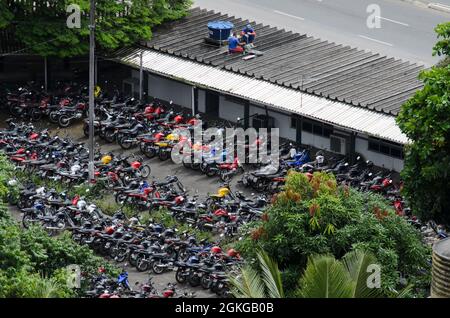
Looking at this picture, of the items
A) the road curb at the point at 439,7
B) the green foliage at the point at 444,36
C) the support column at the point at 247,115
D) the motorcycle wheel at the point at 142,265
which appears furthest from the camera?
the road curb at the point at 439,7

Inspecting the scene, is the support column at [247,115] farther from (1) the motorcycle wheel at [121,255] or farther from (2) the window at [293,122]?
(1) the motorcycle wheel at [121,255]

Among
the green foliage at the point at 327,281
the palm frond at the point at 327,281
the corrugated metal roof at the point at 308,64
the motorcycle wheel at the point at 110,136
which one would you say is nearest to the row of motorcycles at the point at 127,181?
the motorcycle wheel at the point at 110,136

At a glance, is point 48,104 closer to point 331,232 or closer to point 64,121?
point 64,121

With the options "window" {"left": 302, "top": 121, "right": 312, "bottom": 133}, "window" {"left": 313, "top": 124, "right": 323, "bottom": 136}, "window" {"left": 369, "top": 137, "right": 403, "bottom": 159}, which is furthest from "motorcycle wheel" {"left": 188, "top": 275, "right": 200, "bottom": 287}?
"window" {"left": 302, "top": 121, "right": 312, "bottom": 133}

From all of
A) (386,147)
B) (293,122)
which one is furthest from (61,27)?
(386,147)

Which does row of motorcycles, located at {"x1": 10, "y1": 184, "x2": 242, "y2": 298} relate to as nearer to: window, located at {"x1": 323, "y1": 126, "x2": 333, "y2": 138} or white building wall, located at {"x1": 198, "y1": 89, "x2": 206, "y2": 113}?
window, located at {"x1": 323, "y1": 126, "x2": 333, "y2": 138}

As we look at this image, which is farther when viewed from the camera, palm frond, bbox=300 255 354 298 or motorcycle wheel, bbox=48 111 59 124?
motorcycle wheel, bbox=48 111 59 124
